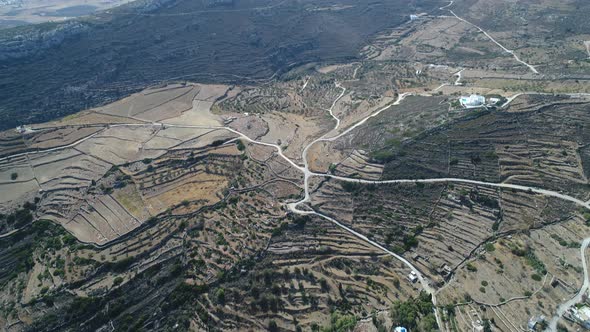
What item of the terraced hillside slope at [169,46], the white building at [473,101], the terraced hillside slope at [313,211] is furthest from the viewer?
the terraced hillside slope at [169,46]

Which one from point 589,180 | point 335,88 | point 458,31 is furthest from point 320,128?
point 458,31

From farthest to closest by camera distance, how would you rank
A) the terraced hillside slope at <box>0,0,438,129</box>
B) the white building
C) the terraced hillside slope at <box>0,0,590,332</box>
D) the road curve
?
the terraced hillside slope at <box>0,0,438,129</box>
the white building
the terraced hillside slope at <box>0,0,590,332</box>
the road curve

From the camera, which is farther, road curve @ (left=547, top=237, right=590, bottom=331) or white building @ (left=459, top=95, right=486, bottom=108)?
white building @ (left=459, top=95, right=486, bottom=108)

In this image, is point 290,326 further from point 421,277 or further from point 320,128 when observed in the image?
point 320,128

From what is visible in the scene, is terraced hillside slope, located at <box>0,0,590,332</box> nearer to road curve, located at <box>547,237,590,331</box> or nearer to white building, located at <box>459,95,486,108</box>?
road curve, located at <box>547,237,590,331</box>

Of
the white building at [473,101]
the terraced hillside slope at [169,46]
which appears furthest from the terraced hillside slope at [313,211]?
the terraced hillside slope at [169,46]

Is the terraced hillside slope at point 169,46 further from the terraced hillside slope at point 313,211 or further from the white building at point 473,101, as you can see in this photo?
the white building at point 473,101

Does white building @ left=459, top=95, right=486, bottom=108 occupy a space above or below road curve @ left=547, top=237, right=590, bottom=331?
above

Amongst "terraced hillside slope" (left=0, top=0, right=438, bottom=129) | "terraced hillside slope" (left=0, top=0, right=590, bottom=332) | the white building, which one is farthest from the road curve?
"terraced hillside slope" (left=0, top=0, right=438, bottom=129)

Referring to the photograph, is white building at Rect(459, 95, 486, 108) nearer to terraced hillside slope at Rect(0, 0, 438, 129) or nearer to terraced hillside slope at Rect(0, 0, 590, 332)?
terraced hillside slope at Rect(0, 0, 590, 332)

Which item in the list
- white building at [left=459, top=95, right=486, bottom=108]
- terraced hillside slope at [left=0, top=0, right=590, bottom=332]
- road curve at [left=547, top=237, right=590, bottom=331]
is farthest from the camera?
white building at [left=459, top=95, right=486, bottom=108]

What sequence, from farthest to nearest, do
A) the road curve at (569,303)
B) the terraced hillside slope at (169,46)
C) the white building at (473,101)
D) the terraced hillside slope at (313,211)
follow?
the terraced hillside slope at (169,46) → the white building at (473,101) → the terraced hillside slope at (313,211) → the road curve at (569,303)
